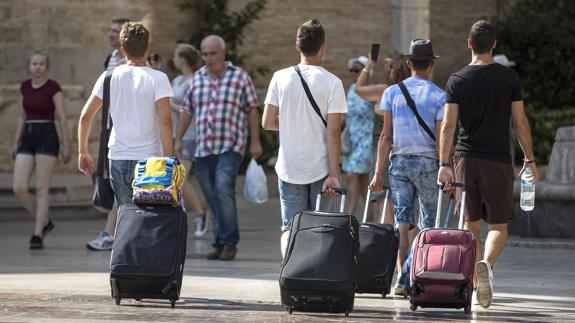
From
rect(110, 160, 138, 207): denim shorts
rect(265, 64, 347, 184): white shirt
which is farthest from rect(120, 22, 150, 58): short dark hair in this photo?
rect(265, 64, 347, 184): white shirt

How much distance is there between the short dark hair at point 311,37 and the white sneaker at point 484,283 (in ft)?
5.76

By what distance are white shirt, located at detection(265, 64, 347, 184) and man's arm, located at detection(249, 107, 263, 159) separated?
2498 mm

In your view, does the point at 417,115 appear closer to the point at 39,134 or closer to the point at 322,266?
the point at 322,266

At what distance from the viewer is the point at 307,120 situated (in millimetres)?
Answer: 10297

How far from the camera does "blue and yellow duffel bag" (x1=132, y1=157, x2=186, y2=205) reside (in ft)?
32.5

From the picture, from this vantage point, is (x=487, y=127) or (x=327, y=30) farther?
(x=327, y=30)

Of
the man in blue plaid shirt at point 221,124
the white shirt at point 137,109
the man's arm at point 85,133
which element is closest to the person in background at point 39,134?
the man in blue plaid shirt at point 221,124

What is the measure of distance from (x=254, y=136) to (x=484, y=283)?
367 centimetres

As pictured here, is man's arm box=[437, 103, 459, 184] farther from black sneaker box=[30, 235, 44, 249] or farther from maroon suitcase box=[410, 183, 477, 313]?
black sneaker box=[30, 235, 44, 249]

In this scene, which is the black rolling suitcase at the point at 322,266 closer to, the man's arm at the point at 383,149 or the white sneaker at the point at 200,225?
the man's arm at the point at 383,149

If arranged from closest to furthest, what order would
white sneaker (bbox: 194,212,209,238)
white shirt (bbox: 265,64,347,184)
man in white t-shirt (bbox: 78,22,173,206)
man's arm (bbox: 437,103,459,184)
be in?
1. man's arm (bbox: 437,103,459,184)
2. white shirt (bbox: 265,64,347,184)
3. man in white t-shirt (bbox: 78,22,173,206)
4. white sneaker (bbox: 194,212,209,238)

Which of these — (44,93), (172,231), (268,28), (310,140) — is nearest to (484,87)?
(310,140)

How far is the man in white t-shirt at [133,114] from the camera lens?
10492 millimetres

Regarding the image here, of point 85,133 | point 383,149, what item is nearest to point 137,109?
point 85,133
